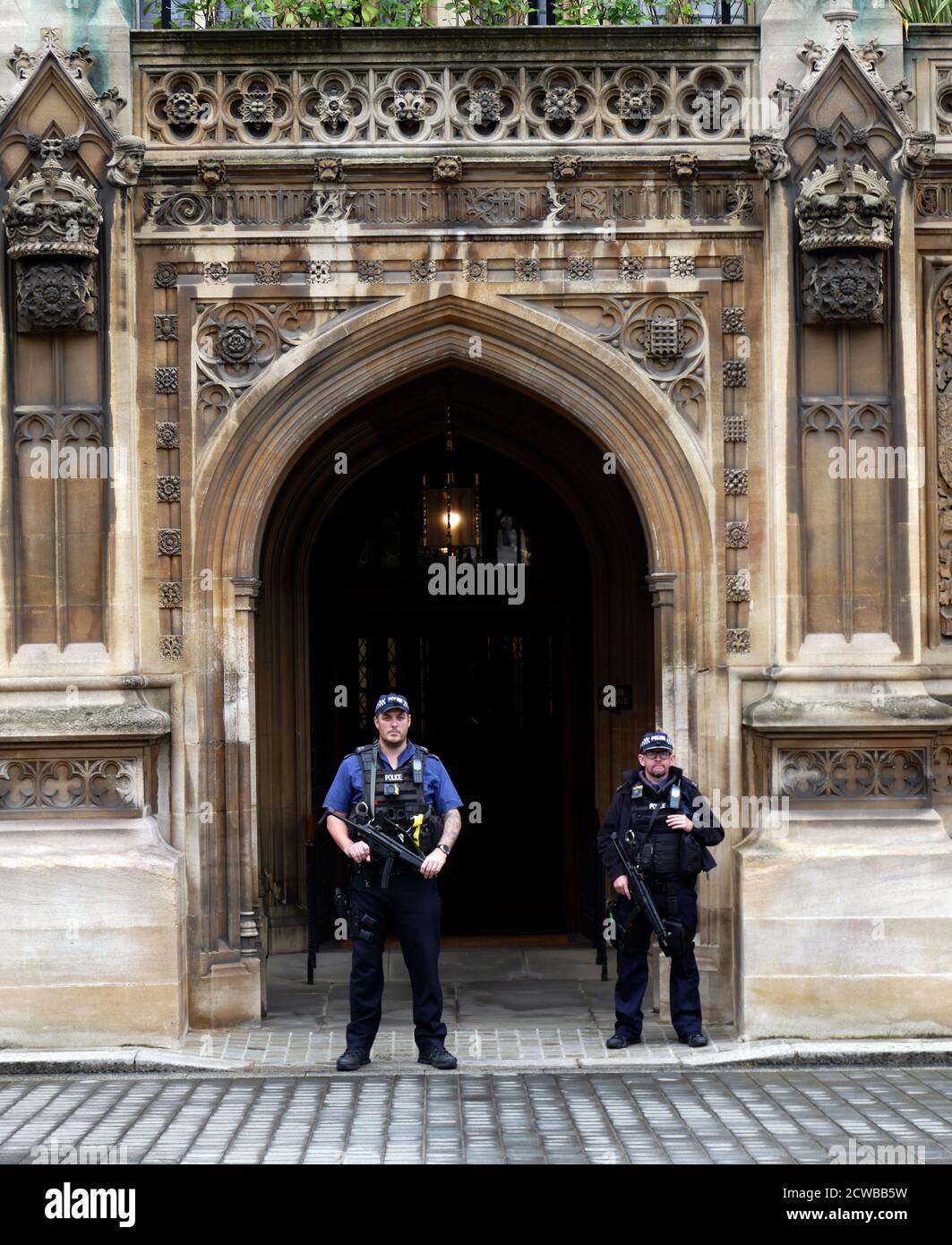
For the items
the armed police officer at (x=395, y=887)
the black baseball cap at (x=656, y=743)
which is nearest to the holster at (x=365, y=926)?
the armed police officer at (x=395, y=887)

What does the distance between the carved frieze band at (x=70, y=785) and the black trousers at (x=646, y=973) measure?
2914 mm

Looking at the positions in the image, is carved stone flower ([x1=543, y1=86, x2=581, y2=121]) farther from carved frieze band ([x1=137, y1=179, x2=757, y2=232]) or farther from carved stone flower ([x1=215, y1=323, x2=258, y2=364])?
carved stone flower ([x1=215, y1=323, x2=258, y2=364])

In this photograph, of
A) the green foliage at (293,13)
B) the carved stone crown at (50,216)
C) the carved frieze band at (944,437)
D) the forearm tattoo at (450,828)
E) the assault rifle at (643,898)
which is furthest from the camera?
the green foliage at (293,13)

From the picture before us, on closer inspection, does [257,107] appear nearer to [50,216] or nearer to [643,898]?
[50,216]

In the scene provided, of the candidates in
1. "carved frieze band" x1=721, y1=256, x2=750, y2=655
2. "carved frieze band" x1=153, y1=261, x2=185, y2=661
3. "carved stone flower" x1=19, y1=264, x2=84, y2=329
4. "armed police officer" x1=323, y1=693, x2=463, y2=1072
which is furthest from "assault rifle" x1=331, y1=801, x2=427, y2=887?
"carved stone flower" x1=19, y1=264, x2=84, y2=329

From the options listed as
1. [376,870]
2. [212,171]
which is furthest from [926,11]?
[376,870]

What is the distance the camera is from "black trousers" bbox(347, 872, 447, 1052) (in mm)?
9398

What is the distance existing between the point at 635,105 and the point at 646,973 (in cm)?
516

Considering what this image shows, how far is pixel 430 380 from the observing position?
12852mm

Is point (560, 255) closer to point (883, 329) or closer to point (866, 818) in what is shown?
point (883, 329)

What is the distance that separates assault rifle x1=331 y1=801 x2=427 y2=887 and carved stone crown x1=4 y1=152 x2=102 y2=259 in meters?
3.64

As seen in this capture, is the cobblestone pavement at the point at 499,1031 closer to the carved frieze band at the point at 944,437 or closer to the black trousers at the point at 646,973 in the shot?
the black trousers at the point at 646,973

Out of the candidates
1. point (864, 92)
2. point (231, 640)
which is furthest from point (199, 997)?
point (864, 92)

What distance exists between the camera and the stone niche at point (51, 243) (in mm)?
10000
